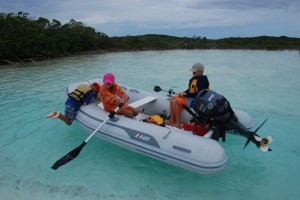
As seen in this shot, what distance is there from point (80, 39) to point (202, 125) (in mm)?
21343

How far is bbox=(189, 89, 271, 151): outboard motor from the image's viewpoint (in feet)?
9.77

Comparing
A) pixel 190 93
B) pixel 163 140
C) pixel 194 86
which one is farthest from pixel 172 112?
pixel 163 140

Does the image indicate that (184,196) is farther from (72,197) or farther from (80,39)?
(80,39)

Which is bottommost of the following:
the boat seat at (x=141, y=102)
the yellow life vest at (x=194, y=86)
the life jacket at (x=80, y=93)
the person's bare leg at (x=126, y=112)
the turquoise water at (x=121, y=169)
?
the turquoise water at (x=121, y=169)

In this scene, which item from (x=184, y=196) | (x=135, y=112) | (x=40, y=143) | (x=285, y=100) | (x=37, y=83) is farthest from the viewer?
(x=37, y=83)

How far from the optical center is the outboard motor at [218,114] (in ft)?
9.77

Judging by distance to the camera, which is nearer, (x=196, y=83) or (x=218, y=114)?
(x=218, y=114)

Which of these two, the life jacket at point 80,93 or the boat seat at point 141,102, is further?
the boat seat at point 141,102

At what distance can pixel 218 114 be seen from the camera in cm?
300

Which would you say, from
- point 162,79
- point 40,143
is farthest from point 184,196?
point 162,79

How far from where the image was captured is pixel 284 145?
13.7 feet

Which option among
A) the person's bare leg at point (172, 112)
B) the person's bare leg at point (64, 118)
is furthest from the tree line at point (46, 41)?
the person's bare leg at point (172, 112)

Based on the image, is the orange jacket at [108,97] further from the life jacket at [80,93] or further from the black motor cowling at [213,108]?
the black motor cowling at [213,108]

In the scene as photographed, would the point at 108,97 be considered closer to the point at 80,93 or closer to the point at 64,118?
the point at 80,93
